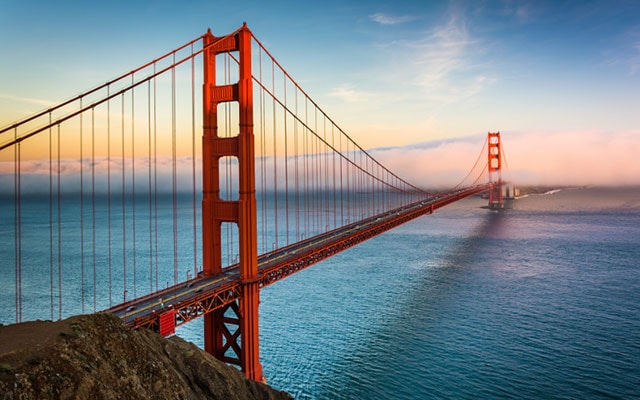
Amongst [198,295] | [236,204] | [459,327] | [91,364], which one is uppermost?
[236,204]

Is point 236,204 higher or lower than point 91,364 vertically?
higher

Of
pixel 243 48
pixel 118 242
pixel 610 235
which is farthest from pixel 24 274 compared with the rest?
pixel 610 235

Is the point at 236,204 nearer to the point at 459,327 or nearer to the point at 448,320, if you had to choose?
the point at 459,327

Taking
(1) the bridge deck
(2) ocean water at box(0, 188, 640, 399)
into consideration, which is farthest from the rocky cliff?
(2) ocean water at box(0, 188, 640, 399)

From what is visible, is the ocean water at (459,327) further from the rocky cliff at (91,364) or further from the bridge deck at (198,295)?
the rocky cliff at (91,364)

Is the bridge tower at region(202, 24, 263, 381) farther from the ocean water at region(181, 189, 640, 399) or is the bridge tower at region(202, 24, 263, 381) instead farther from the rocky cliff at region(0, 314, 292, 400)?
the rocky cliff at region(0, 314, 292, 400)

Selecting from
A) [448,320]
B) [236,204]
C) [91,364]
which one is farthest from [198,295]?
[448,320]

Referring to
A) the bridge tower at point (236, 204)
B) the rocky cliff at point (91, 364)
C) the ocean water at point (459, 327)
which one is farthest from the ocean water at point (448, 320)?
the rocky cliff at point (91, 364)

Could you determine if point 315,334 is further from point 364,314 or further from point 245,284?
point 245,284
